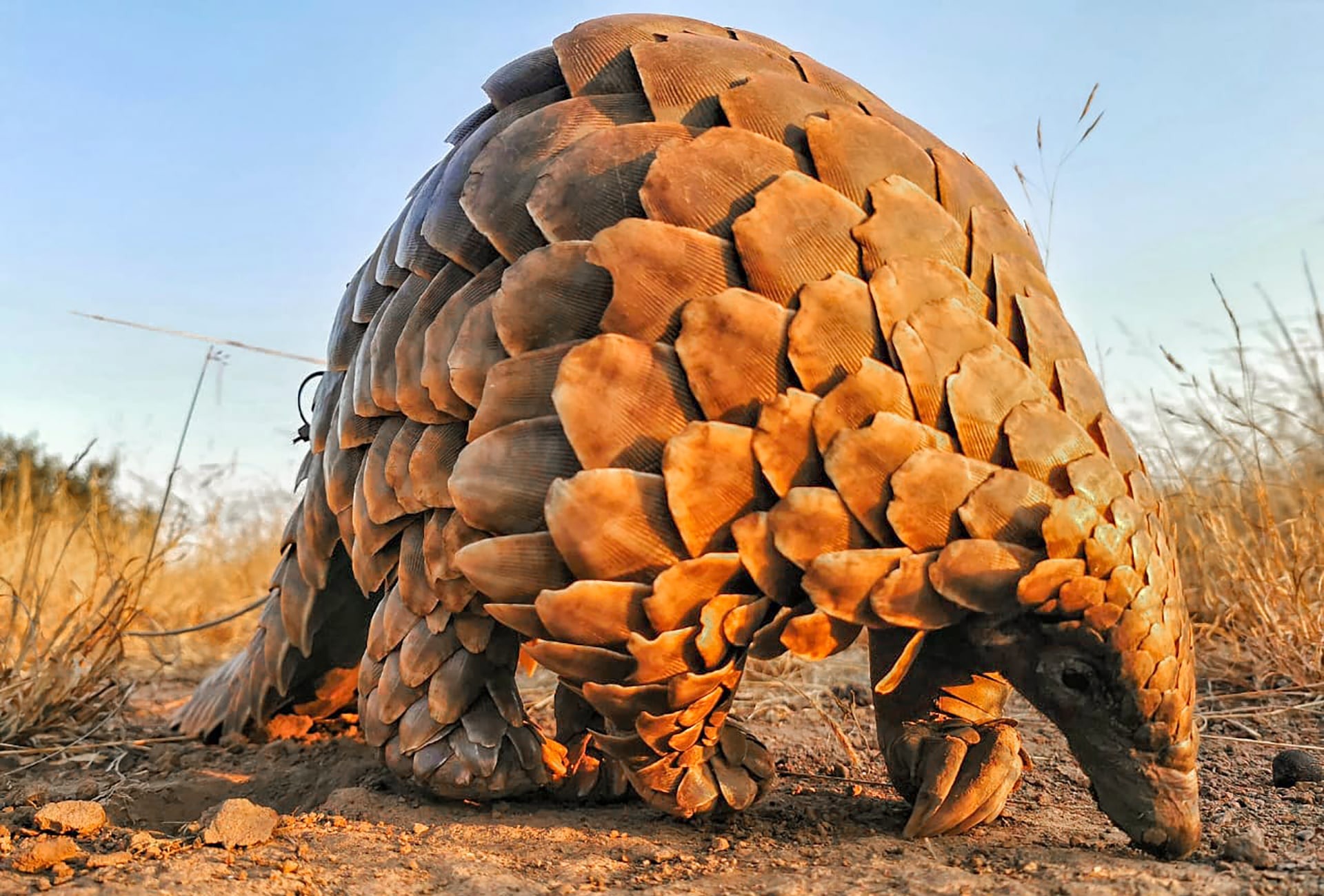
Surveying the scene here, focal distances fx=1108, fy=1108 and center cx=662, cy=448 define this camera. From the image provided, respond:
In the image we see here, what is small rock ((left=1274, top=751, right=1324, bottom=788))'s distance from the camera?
8.60 feet

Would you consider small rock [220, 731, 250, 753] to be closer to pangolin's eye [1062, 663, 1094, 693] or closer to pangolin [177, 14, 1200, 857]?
pangolin [177, 14, 1200, 857]

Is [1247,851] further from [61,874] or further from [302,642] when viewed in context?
[302,642]

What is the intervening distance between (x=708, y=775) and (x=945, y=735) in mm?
494

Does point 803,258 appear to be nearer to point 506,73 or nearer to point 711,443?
point 711,443

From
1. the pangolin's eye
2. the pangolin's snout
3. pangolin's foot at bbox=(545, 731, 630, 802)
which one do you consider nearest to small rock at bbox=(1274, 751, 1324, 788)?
the pangolin's snout

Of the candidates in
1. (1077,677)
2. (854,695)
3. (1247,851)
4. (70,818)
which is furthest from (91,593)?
(1247,851)

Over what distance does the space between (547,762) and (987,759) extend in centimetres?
100

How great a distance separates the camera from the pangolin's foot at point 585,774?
8.55 ft

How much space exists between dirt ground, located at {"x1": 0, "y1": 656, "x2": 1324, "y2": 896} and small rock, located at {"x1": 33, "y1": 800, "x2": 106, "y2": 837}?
0.15 feet

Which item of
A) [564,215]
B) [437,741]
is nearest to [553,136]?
[564,215]

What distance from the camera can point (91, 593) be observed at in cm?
359

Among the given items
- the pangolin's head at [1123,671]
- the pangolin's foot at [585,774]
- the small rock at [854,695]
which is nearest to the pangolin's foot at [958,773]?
the pangolin's head at [1123,671]

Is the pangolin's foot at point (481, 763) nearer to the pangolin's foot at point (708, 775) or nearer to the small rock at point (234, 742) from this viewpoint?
the pangolin's foot at point (708, 775)

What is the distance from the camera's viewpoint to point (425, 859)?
2.13 m
